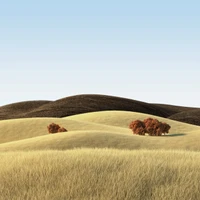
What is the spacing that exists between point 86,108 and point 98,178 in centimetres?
8549

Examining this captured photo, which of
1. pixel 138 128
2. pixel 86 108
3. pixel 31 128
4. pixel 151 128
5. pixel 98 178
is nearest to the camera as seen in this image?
pixel 98 178

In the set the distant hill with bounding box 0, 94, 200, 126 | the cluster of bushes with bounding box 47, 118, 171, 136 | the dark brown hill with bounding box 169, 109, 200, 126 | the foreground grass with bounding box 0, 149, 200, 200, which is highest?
the distant hill with bounding box 0, 94, 200, 126

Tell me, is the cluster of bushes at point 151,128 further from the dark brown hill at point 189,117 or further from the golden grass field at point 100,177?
the dark brown hill at point 189,117

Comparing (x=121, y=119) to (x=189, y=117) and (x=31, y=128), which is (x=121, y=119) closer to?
(x=31, y=128)

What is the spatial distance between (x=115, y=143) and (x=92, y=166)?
20.3 metres

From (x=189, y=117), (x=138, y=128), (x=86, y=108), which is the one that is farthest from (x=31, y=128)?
(x=86, y=108)

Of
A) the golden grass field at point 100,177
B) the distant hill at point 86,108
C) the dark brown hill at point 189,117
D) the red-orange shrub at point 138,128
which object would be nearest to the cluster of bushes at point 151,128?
the red-orange shrub at point 138,128

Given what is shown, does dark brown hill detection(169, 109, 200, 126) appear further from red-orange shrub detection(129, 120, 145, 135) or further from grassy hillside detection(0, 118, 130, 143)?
red-orange shrub detection(129, 120, 145, 135)

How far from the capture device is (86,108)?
98.0m

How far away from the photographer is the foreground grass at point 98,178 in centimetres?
1159

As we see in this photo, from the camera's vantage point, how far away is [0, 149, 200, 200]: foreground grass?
1159 centimetres

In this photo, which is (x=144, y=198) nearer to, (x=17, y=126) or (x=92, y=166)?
(x=92, y=166)

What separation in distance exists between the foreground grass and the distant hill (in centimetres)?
7222

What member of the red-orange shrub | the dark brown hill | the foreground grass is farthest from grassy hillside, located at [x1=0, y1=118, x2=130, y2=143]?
the dark brown hill
